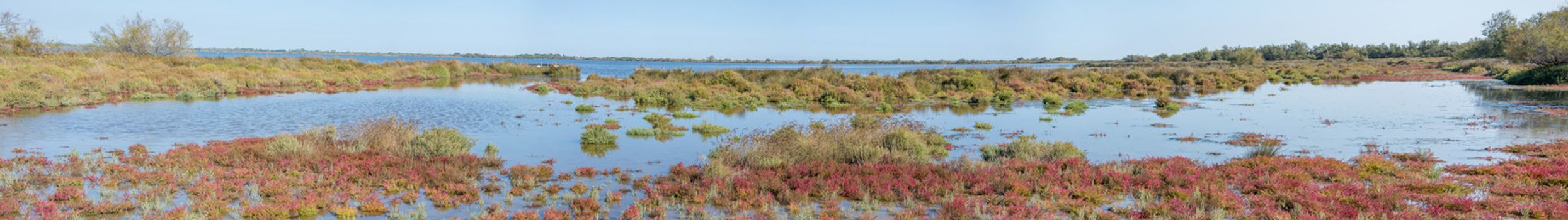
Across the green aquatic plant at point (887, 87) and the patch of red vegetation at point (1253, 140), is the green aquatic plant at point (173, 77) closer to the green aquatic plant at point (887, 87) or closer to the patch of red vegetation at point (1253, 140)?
the green aquatic plant at point (887, 87)

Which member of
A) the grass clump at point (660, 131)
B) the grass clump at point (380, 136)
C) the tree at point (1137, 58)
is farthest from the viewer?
the tree at point (1137, 58)

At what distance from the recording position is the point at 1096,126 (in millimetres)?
20219

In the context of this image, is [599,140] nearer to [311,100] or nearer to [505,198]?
[505,198]

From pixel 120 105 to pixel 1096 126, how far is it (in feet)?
94.7

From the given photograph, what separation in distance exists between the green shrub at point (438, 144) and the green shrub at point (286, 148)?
1.53 metres

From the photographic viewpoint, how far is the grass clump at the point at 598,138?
1567cm

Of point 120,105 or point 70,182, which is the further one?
point 120,105

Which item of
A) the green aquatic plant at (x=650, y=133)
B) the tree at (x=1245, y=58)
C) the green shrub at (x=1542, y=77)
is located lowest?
the green aquatic plant at (x=650, y=133)

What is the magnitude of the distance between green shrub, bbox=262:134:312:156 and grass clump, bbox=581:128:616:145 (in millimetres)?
5026

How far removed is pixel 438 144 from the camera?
41.6 ft

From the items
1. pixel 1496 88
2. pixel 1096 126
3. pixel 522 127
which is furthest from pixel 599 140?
pixel 1496 88

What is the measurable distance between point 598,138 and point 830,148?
218 inches

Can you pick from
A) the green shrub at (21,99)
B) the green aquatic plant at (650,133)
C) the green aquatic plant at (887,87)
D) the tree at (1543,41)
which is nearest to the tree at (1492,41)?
the tree at (1543,41)

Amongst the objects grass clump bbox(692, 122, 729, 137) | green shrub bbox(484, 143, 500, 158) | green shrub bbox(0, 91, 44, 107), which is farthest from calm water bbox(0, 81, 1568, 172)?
green shrub bbox(0, 91, 44, 107)
